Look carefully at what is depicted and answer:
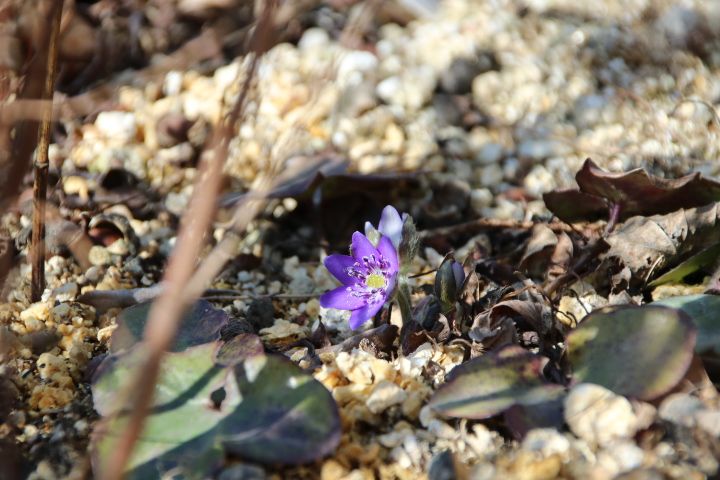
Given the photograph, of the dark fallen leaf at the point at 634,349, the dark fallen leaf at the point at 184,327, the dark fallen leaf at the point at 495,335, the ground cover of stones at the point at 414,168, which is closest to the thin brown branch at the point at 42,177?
the ground cover of stones at the point at 414,168

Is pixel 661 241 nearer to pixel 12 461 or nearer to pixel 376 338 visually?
pixel 376 338

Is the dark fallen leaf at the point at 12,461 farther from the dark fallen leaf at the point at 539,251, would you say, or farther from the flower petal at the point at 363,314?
the dark fallen leaf at the point at 539,251

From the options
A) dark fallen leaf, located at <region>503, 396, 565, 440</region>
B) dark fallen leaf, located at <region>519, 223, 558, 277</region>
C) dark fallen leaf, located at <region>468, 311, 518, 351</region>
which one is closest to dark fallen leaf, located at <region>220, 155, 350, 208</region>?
dark fallen leaf, located at <region>519, 223, 558, 277</region>

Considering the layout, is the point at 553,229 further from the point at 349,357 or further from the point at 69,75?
the point at 69,75

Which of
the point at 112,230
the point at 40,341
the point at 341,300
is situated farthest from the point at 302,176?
the point at 40,341

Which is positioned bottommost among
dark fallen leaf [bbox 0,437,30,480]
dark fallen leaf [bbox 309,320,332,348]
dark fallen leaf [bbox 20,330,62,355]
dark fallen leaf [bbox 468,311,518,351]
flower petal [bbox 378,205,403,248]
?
dark fallen leaf [bbox 309,320,332,348]

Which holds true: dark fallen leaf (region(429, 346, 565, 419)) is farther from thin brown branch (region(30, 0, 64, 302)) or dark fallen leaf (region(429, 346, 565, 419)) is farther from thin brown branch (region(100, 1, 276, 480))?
thin brown branch (region(30, 0, 64, 302))
